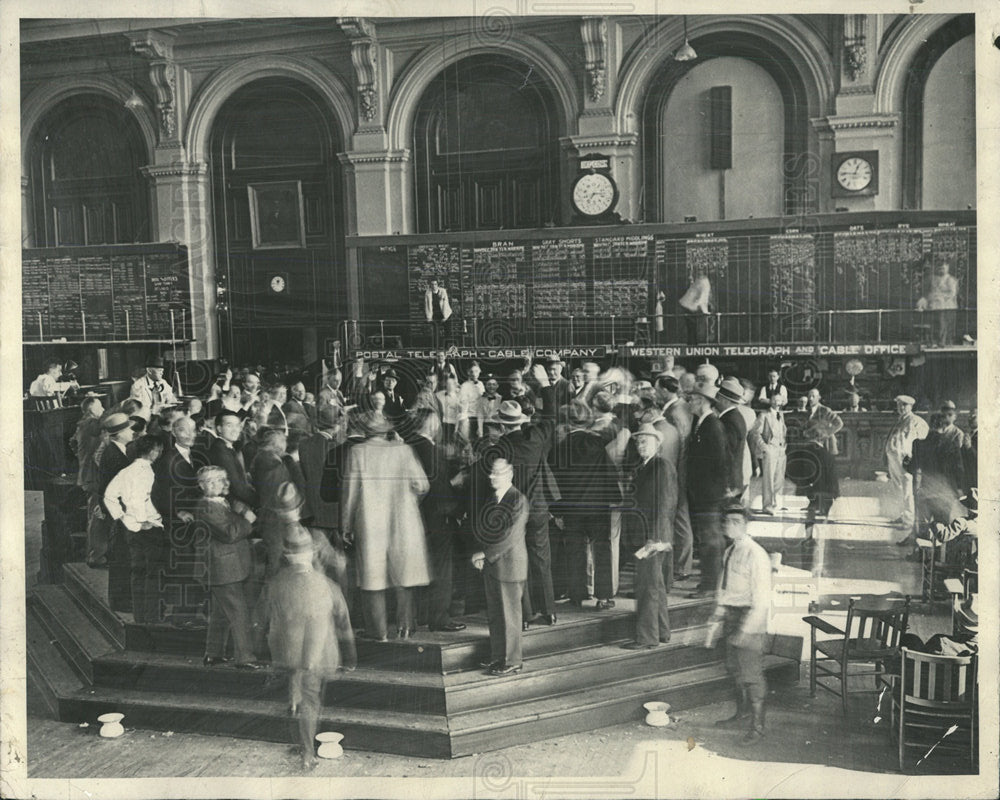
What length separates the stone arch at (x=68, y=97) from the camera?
4.29 m

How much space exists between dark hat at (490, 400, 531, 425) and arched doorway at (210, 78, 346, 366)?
0.92m

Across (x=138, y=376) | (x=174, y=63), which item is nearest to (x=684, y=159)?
(x=174, y=63)

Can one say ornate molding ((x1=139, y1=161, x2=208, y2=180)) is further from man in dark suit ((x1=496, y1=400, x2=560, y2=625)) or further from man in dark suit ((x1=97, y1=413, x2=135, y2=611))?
man in dark suit ((x1=496, y1=400, x2=560, y2=625))

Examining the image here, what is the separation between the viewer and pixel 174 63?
434 centimetres

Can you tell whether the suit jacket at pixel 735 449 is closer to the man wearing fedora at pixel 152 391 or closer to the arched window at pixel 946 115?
the arched window at pixel 946 115

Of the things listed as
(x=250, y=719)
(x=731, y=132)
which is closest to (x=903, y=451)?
(x=731, y=132)

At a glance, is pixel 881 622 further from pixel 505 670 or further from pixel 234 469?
pixel 234 469

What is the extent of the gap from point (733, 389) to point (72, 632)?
3.45 meters

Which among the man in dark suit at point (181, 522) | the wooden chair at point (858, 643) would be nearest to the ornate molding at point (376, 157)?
the man in dark suit at point (181, 522)

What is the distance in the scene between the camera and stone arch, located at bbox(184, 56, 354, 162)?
14.1ft

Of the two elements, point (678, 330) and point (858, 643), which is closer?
point (858, 643)

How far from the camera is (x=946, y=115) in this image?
399 centimetres

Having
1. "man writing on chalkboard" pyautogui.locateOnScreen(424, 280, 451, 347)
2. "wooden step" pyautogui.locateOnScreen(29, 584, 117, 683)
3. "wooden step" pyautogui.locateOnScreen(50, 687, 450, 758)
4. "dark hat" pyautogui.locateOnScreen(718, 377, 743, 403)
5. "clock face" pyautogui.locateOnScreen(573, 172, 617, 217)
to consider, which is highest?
"clock face" pyautogui.locateOnScreen(573, 172, 617, 217)

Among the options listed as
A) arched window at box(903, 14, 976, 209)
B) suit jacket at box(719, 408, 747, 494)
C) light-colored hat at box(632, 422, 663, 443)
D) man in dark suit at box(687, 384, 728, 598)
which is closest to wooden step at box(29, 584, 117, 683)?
light-colored hat at box(632, 422, 663, 443)
